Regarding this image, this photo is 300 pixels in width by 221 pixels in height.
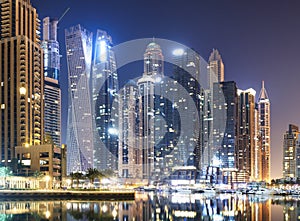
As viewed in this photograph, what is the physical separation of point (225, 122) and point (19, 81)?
8716cm

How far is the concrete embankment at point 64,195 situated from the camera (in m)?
59.9

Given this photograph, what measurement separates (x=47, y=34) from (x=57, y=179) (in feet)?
380

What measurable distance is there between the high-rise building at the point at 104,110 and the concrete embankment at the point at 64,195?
91225 millimetres

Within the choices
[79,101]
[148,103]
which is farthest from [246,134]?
[79,101]

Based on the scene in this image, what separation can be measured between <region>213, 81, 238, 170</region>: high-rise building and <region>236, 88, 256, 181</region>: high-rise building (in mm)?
5424

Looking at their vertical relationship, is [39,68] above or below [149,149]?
above

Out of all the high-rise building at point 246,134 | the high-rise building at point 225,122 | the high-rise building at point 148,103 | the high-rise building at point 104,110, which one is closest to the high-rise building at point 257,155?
the high-rise building at point 246,134

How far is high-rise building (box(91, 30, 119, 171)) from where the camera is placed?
15625 centimetres

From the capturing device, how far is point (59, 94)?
142375 mm

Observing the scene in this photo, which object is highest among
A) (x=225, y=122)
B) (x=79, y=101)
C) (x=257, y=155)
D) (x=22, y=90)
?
(x=79, y=101)

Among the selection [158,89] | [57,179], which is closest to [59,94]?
[158,89]

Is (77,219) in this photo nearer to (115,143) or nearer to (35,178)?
(35,178)

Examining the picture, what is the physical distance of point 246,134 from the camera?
16450 centimetres

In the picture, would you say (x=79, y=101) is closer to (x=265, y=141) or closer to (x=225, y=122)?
(x=225, y=122)
